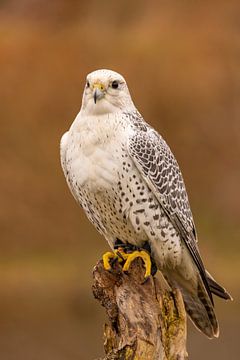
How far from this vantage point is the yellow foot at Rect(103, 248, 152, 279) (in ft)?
18.0

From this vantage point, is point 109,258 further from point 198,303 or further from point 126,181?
point 198,303

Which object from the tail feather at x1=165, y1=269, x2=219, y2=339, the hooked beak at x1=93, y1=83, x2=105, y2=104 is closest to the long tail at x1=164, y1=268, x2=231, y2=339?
the tail feather at x1=165, y1=269, x2=219, y2=339

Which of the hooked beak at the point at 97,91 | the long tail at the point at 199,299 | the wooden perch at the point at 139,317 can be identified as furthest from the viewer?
the long tail at the point at 199,299

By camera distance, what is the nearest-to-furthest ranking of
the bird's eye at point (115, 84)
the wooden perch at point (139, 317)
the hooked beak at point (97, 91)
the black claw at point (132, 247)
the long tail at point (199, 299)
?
the wooden perch at point (139, 317) → the hooked beak at point (97, 91) → the bird's eye at point (115, 84) → the black claw at point (132, 247) → the long tail at point (199, 299)

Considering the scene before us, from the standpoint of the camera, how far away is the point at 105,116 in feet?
18.3

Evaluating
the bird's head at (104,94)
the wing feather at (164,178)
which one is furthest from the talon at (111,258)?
the bird's head at (104,94)

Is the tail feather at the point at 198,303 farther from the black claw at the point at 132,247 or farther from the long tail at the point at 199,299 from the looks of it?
the black claw at the point at 132,247

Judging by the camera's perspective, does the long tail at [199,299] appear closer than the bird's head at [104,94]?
No

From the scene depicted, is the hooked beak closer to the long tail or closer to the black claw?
the black claw

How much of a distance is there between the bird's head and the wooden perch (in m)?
0.83

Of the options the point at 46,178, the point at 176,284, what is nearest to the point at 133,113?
the point at 176,284

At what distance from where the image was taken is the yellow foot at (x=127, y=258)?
5473mm

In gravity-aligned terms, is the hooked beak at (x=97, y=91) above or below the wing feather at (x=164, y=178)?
above

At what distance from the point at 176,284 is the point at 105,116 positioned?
109 centimetres
